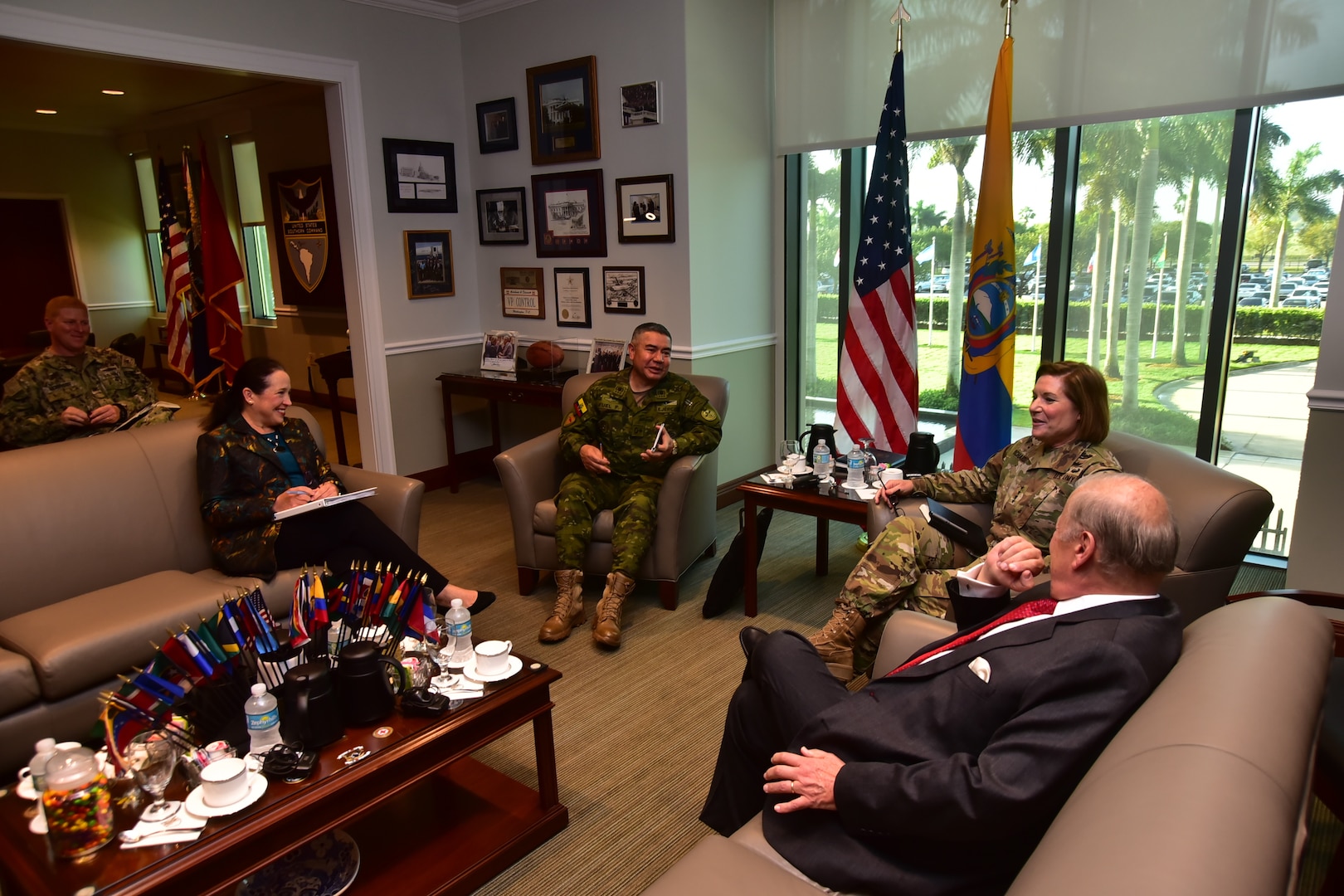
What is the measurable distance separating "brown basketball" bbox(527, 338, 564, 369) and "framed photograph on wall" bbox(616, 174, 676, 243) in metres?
0.73

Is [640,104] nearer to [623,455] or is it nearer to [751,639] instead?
[623,455]

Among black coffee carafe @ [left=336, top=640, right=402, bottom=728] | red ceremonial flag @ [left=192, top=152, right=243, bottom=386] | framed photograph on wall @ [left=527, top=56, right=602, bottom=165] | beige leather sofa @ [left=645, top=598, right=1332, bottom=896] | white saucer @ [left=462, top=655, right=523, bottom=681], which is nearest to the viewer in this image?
beige leather sofa @ [left=645, top=598, right=1332, bottom=896]

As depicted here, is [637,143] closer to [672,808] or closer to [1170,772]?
[672,808]

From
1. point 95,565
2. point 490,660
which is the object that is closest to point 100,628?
point 95,565

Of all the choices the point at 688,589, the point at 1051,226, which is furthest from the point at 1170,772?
the point at 1051,226

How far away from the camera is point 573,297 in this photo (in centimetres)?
484

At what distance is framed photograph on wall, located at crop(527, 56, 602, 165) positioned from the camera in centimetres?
446

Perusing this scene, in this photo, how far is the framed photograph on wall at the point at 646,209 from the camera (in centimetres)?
429

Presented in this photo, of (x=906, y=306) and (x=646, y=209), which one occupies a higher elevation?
(x=646, y=209)

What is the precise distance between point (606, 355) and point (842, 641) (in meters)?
2.51

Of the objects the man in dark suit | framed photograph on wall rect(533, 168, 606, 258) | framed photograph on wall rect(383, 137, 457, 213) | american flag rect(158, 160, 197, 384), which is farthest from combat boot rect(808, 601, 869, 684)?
american flag rect(158, 160, 197, 384)

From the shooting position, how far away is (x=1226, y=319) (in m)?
3.56

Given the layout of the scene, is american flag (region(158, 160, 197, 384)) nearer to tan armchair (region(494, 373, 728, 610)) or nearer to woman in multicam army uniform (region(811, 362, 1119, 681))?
tan armchair (region(494, 373, 728, 610))

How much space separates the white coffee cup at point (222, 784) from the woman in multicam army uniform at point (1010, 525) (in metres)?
1.60
